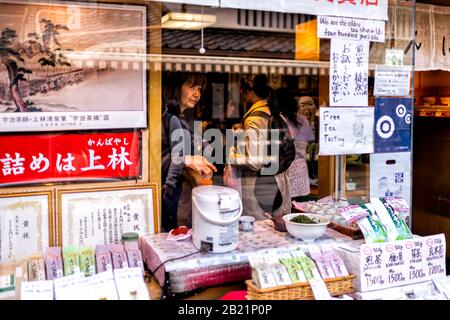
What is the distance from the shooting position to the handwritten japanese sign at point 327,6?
131 inches

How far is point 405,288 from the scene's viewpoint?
3.23 m

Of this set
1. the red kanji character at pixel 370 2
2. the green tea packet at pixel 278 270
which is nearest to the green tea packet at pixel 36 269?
the green tea packet at pixel 278 270

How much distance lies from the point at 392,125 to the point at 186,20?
2008mm

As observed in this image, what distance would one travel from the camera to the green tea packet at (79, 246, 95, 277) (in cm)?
310

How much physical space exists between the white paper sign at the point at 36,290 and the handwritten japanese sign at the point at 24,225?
65cm

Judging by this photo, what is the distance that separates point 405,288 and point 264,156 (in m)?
2.54

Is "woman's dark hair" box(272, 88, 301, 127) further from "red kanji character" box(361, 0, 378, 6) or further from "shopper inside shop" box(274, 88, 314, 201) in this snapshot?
"red kanji character" box(361, 0, 378, 6)

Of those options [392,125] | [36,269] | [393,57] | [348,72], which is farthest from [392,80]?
[36,269]

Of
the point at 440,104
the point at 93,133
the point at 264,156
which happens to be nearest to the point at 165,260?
the point at 93,133

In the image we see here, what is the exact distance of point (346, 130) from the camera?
390 centimetres

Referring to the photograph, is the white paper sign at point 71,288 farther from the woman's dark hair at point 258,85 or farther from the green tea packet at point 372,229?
the woman's dark hair at point 258,85

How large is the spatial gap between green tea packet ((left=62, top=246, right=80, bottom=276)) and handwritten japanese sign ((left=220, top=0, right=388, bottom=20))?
6.04 ft

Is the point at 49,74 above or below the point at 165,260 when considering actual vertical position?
above
